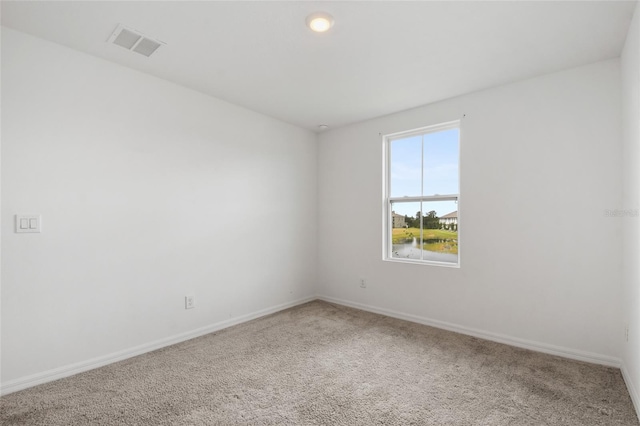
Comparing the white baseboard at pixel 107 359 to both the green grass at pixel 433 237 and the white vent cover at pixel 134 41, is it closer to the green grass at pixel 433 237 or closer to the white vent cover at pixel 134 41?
the green grass at pixel 433 237

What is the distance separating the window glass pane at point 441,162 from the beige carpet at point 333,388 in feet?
5.32

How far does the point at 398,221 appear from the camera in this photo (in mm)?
3947

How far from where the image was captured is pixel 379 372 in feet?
8.00

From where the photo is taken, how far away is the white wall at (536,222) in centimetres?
254

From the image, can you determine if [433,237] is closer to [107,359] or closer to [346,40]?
[346,40]

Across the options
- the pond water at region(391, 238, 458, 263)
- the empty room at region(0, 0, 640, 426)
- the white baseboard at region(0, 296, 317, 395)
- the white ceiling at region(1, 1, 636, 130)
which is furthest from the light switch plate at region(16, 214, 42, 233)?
the pond water at region(391, 238, 458, 263)

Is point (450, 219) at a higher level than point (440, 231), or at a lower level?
higher

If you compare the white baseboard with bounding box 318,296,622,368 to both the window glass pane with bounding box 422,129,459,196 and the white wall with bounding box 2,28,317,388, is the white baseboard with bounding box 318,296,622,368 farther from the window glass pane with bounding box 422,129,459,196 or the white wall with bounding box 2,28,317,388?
the white wall with bounding box 2,28,317,388

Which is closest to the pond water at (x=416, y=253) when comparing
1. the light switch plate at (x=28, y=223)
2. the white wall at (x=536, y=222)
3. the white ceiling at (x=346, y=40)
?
the white wall at (x=536, y=222)

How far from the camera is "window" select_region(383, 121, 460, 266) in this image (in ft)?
11.4

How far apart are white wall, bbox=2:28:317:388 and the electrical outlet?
0.14 feet

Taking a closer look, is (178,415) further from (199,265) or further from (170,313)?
(199,265)

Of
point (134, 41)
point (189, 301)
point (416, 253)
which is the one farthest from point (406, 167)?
point (134, 41)

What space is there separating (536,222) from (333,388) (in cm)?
229
